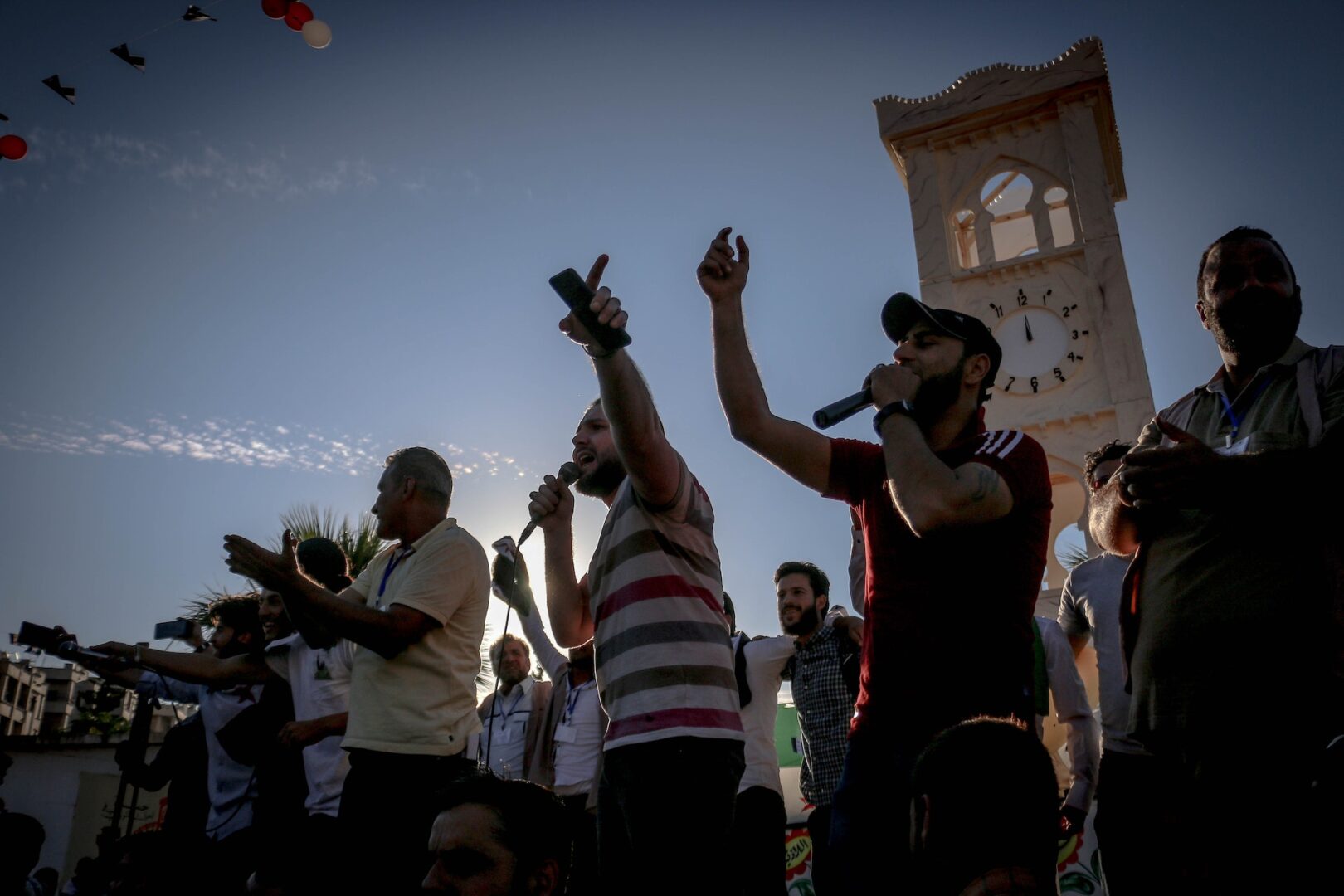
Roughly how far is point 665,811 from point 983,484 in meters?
1.02

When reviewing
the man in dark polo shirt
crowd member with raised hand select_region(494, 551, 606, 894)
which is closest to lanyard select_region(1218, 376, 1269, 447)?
the man in dark polo shirt

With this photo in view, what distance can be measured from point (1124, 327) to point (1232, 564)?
1611cm

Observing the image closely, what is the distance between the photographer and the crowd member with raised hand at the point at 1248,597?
1862 millimetres

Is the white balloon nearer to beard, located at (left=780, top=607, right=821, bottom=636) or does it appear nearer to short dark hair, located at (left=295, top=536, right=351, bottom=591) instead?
short dark hair, located at (left=295, top=536, right=351, bottom=591)

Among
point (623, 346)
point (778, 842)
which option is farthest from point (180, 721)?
point (623, 346)

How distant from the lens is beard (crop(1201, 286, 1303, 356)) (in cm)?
226

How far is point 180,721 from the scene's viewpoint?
5742 millimetres

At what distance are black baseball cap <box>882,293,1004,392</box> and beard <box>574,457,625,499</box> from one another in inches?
36.0

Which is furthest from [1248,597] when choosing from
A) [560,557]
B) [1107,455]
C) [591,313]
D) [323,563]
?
[323,563]

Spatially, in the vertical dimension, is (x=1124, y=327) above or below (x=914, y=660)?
above

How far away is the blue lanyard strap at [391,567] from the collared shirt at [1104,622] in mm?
2844

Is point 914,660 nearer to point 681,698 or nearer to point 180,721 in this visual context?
point 681,698

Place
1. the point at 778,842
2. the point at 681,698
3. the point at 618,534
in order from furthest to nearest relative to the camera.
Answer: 1. the point at 778,842
2. the point at 618,534
3. the point at 681,698

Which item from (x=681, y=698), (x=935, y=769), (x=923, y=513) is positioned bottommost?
(x=935, y=769)
